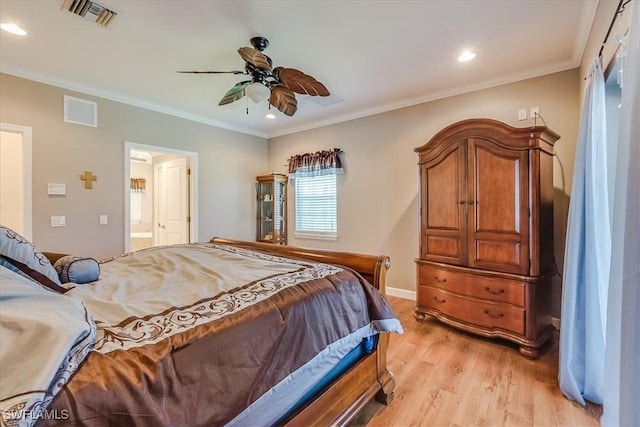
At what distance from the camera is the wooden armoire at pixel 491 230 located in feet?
7.83

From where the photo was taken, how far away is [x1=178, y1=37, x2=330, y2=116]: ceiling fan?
2.24 meters

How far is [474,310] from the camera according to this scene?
8.73ft

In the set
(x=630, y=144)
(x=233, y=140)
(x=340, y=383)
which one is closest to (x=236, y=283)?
(x=340, y=383)

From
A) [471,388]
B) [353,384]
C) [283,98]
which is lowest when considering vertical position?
[471,388]

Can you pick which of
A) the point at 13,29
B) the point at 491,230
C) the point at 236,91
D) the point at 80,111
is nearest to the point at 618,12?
the point at 491,230

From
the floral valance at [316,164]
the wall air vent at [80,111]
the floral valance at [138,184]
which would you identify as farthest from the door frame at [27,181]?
the floral valance at [138,184]

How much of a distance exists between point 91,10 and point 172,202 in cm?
310

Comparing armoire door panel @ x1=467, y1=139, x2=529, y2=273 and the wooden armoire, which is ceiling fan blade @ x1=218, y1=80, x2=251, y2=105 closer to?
the wooden armoire

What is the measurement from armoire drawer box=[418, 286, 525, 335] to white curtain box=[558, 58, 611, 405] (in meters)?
0.56

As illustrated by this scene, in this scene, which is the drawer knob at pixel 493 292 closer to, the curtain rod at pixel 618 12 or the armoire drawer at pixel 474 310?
the armoire drawer at pixel 474 310

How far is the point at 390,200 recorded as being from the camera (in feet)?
13.1

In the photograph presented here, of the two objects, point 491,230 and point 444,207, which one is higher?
point 444,207

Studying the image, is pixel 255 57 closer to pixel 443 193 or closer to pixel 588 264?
pixel 443 193

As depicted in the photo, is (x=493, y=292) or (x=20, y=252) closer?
(x=20, y=252)
